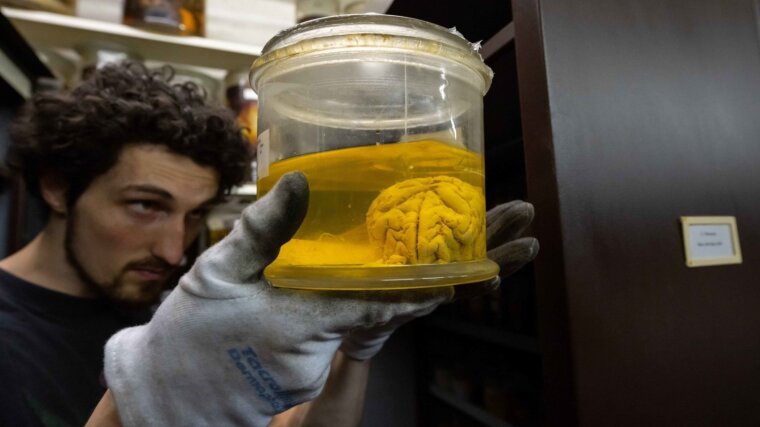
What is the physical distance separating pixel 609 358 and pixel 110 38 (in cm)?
134

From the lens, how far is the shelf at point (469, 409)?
1013 mm

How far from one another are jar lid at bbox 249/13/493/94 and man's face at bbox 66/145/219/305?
60 centimetres

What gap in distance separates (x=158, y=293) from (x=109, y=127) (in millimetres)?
385

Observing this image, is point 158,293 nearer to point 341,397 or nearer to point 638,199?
point 341,397

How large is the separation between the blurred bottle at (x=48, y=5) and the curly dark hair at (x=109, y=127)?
26 cm

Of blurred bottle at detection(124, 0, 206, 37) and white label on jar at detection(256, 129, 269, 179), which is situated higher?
blurred bottle at detection(124, 0, 206, 37)

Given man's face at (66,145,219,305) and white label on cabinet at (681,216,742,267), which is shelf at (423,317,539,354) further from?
man's face at (66,145,219,305)

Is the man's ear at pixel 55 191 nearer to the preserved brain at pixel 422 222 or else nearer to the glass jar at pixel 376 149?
the glass jar at pixel 376 149

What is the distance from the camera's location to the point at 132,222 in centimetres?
84

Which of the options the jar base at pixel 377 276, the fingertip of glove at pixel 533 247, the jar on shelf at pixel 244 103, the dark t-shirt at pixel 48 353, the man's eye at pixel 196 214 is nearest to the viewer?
the jar base at pixel 377 276

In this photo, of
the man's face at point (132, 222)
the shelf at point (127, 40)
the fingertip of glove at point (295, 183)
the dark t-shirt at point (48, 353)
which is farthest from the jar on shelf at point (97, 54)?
the fingertip of glove at point (295, 183)

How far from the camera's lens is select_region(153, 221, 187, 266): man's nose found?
2.85ft

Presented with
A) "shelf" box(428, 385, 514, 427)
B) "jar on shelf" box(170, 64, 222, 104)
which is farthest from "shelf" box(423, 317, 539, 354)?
"jar on shelf" box(170, 64, 222, 104)

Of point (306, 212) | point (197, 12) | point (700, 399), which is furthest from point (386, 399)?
point (197, 12)
